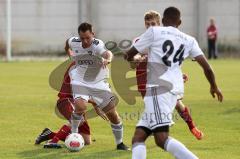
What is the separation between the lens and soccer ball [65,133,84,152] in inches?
463

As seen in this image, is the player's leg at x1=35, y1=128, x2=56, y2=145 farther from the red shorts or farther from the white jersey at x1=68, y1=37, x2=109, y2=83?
the white jersey at x1=68, y1=37, x2=109, y2=83

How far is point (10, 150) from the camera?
39.5ft

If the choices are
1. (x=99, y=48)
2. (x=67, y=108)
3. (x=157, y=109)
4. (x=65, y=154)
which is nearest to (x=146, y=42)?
(x=157, y=109)

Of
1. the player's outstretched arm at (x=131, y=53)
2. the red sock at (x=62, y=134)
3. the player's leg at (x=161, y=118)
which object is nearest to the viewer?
the player's leg at (x=161, y=118)

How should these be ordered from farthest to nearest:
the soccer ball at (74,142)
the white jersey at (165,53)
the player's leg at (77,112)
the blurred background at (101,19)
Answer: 1. the blurred background at (101,19)
2. the player's leg at (77,112)
3. the soccer ball at (74,142)
4. the white jersey at (165,53)

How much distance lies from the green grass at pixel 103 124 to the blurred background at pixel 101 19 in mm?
21768

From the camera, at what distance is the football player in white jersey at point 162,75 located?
920 cm

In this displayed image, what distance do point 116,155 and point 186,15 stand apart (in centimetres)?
3826

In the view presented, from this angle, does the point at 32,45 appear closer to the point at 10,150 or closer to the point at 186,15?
the point at 186,15

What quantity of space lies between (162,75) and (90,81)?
10.8ft

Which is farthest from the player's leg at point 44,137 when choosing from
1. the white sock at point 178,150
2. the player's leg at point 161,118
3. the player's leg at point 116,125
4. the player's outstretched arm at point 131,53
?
the white sock at point 178,150

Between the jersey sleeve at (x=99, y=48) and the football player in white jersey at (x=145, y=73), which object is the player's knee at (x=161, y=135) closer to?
the football player in white jersey at (x=145, y=73)

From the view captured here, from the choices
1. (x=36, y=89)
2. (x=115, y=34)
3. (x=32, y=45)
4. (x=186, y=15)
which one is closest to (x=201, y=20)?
(x=186, y=15)

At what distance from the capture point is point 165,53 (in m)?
9.30
